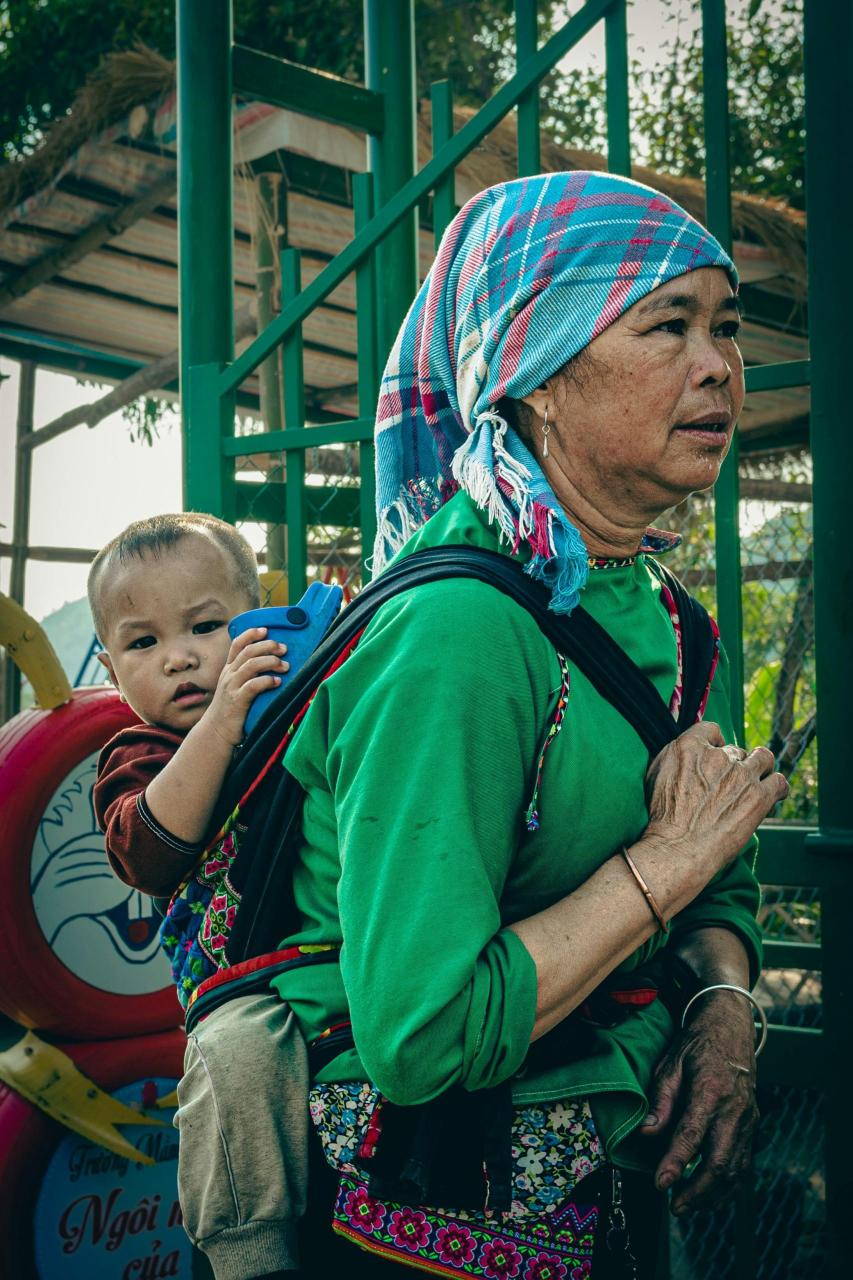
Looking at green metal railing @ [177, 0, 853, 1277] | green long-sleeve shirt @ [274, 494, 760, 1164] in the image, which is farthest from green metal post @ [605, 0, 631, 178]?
green long-sleeve shirt @ [274, 494, 760, 1164]

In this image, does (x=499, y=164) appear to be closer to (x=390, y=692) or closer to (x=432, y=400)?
(x=432, y=400)

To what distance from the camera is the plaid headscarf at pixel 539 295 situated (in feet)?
4.83

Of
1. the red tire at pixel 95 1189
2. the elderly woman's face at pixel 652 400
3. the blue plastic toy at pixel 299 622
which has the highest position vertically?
the elderly woman's face at pixel 652 400

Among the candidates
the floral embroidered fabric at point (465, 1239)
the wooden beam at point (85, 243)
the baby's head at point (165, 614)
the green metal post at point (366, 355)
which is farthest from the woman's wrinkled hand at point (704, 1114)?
the wooden beam at point (85, 243)

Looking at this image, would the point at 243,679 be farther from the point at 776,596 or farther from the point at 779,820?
the point at 776,596

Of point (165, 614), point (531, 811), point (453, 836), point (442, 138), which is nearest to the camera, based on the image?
point (453, 836)

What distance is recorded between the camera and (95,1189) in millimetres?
3195

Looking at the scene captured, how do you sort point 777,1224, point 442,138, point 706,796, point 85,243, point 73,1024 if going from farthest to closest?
point 85,243 → point 777,1224 → point 73,1024 → point 442,138 → point 706,796

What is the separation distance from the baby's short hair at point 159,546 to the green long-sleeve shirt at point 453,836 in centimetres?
66

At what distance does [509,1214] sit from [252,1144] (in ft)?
1.06

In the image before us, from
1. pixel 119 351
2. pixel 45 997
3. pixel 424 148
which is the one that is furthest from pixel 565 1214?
pixel 119 351

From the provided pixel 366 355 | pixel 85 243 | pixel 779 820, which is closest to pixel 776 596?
pixel 779 820

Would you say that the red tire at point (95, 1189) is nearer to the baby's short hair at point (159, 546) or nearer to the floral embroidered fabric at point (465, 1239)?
the baby's short hair at point (159, 546)

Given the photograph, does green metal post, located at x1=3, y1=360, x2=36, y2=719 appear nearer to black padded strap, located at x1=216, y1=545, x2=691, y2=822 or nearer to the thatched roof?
the thatched roof
